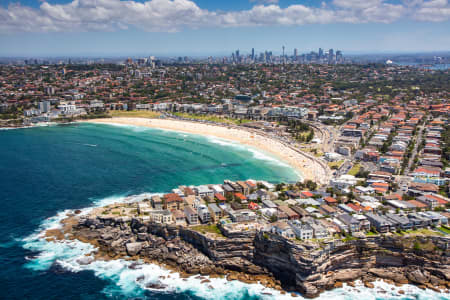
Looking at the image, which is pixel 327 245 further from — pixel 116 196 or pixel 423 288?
pixel 116 196

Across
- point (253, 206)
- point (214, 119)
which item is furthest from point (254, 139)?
point (253, 206)

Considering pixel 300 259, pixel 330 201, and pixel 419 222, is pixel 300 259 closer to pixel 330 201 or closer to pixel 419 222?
Answer: pixel 330 201

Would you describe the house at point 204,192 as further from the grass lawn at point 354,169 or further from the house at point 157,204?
the grass lawn at point 354,169

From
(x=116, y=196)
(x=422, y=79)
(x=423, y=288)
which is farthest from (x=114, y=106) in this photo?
(x=422, y=79)

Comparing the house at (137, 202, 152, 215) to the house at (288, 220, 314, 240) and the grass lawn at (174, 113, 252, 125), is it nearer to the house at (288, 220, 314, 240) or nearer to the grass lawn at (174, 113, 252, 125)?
the house at (288, 220, 314, 240)

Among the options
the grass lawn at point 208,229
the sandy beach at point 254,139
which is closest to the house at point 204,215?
the grass lawn at point 208,229

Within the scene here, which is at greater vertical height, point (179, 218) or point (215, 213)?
point (215, 213)
